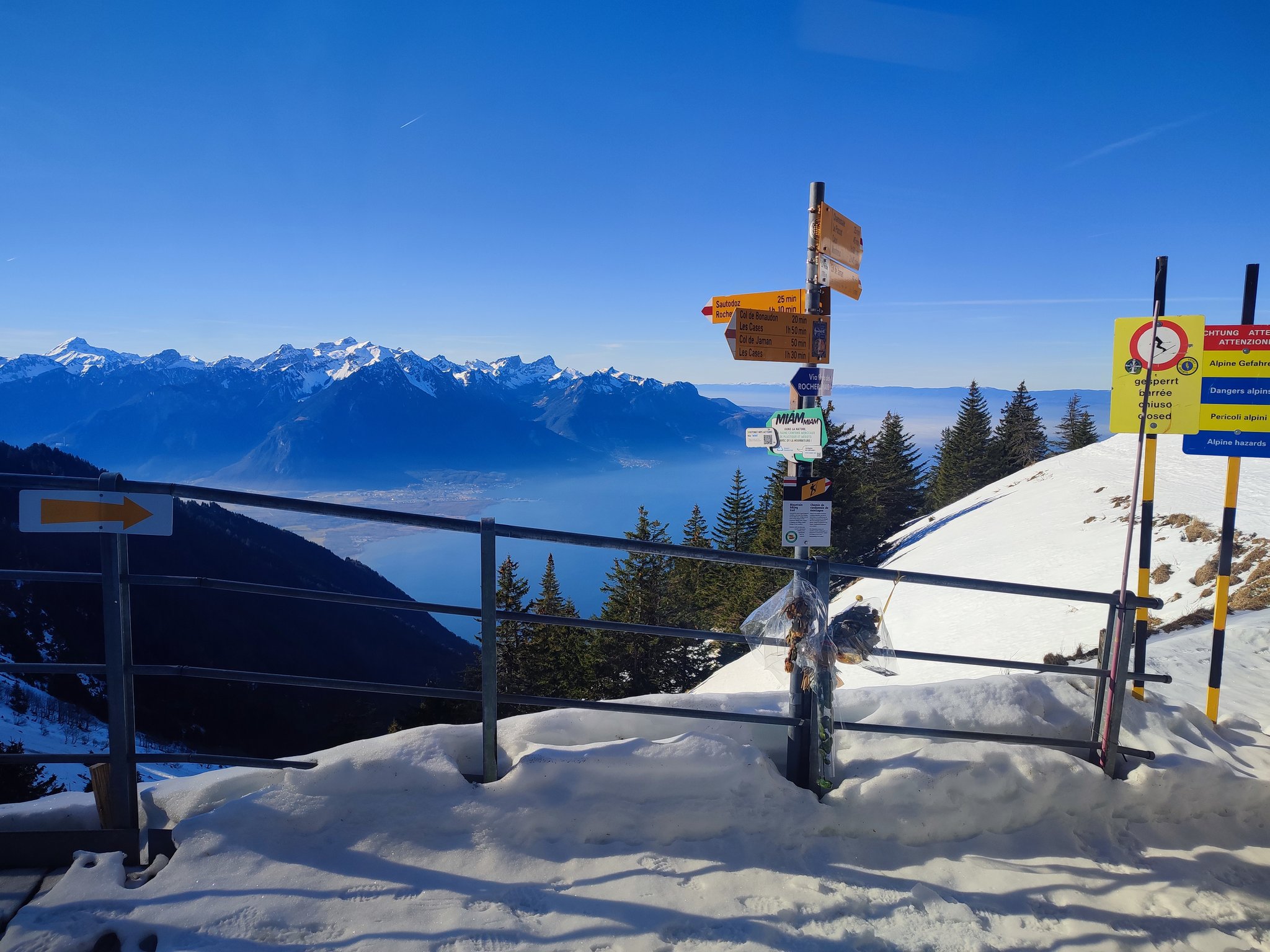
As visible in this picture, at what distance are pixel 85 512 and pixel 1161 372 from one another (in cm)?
640

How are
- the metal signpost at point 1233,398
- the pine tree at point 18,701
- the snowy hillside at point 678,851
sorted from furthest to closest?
the pine tree at point 18,701 < the metal signpost at point 1233,398 < the snowy hillside at point 678,851

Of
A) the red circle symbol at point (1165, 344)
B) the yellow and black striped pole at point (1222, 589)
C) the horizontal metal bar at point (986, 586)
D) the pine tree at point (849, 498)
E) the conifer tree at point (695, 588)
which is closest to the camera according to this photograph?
the horizontal metal bar at point (986, 586)

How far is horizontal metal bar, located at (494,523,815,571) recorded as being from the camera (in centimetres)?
291

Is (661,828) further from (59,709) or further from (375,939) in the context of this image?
(59,709)

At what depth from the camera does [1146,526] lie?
5.36 meters

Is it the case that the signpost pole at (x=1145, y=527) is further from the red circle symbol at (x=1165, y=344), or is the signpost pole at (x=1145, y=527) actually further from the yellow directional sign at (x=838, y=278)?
the yellow directional sign at (x=838, y=278)

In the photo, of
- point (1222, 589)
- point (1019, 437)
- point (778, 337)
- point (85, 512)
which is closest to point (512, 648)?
point (1222, 589)

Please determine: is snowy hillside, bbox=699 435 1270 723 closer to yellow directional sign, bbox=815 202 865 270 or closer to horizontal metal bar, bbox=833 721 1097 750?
horizontal metal bar, bbox=833 721 1097 750

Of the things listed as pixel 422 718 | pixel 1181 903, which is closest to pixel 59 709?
pixel 422 718

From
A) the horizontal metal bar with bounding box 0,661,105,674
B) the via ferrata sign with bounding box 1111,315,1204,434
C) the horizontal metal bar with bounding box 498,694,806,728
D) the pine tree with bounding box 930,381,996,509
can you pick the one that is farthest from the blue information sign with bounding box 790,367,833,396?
the pine tree with bounding box 930,381,996,509

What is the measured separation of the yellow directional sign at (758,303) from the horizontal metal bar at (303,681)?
230cm

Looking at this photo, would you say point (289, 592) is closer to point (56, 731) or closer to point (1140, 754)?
point (1140, 754)

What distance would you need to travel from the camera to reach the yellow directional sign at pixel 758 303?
3.64 m

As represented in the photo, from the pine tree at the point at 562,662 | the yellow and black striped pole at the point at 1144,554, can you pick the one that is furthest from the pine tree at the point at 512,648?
the yellow and black striped pole at the point at 1144,554
